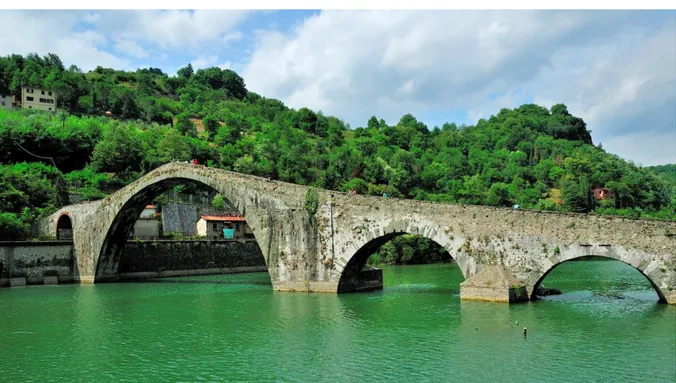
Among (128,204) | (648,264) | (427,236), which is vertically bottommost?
(648,264)

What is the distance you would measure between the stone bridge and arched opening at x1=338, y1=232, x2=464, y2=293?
0.09 metres

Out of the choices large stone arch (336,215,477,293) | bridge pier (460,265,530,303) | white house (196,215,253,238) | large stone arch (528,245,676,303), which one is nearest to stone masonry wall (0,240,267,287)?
white house (196,215,253,238)

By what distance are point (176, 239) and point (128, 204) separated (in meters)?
12.8

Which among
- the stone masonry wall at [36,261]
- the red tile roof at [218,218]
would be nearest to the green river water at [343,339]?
the stone masonry wall at [36,261]

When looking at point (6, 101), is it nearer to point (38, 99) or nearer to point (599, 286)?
point (38, 99)

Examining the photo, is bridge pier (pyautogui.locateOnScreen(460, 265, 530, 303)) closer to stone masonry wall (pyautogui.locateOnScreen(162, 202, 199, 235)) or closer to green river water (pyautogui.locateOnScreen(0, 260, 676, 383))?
green river water (pyautogui.locateOnScreen(0, 260, 676, 383))

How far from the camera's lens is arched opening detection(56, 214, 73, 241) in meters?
43.1

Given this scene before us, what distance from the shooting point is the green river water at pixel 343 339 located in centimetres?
1345

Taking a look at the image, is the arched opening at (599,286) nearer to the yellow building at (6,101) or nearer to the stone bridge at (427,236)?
the stone bridge at (427,236)

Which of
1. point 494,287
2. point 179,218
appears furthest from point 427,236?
point 179,218

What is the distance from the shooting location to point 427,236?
24.0m

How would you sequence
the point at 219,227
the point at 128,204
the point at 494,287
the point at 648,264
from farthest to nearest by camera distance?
1. the point at 219,227
2. the point at 128,204
3. the point at 494,287
4. the point at 648,264

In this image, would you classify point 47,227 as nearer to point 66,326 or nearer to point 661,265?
point 66,326

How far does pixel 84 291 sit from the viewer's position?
32.8m
